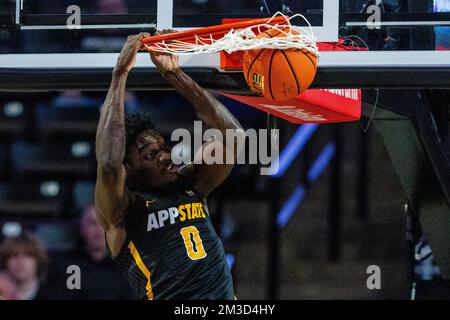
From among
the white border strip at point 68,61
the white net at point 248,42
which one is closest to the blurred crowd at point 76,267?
the white border strip at point 68,61

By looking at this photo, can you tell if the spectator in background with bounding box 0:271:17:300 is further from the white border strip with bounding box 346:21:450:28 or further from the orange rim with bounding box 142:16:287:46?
the white border strip with bounding box 346:21:450:28

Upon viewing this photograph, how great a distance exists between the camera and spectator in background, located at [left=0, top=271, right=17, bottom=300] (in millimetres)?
5781

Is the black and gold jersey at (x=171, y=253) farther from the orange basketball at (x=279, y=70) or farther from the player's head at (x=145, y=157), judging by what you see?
the orange basketball at (x=279, y=70)

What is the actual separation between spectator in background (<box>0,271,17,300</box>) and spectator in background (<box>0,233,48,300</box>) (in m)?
0.02

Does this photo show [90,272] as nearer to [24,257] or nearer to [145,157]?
[24,257]

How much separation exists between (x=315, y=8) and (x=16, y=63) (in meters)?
1.56

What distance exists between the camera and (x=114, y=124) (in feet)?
12.4

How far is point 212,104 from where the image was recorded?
3984 mm

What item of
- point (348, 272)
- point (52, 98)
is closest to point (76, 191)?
point (52, 98)

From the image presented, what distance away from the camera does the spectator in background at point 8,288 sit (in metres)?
5.78

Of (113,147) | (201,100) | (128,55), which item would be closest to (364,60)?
(201,100)

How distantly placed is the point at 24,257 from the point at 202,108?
2478 millimetres
